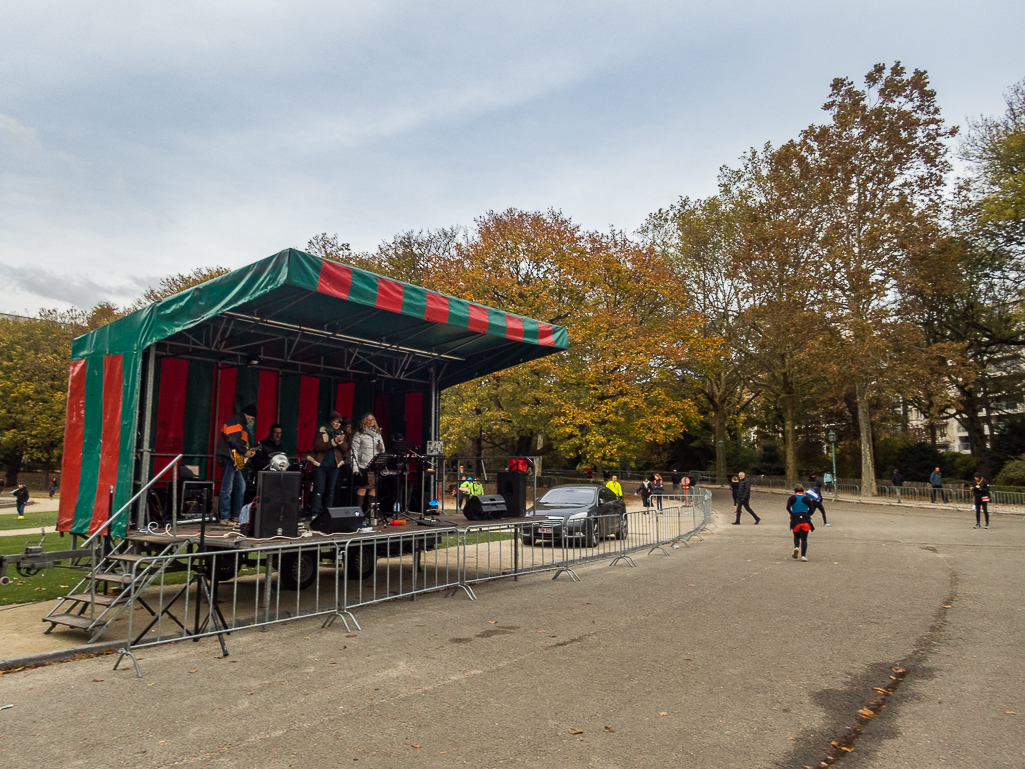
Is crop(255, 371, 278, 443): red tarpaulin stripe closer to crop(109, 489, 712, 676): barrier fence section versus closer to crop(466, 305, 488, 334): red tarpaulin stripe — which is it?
crop(109, 489, 712, 676): barrier fence section

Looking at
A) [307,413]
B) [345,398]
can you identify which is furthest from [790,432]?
[307,413]

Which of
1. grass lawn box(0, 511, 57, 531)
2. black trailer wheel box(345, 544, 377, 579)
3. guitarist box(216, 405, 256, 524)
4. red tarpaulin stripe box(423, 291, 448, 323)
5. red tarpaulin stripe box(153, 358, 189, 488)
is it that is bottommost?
grass lawn box(0, 511, 57, 531)

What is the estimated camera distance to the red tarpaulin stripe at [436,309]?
9727 millimetres

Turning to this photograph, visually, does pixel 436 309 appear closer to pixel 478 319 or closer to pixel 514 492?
pixel 478 319

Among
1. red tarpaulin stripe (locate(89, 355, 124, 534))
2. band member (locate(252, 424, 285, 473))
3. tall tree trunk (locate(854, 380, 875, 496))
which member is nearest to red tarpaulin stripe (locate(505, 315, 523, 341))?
band member (locate(252, 424, 285, 473))

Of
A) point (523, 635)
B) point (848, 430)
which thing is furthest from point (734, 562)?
point (848, 430)

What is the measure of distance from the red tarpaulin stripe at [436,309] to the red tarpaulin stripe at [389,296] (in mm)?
490

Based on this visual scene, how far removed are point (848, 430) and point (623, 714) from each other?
4778cm

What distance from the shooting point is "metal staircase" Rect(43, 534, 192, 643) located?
267 inches

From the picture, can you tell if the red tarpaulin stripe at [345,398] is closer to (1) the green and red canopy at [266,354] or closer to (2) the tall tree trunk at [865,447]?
(1) the green and red canopy at [266,354]

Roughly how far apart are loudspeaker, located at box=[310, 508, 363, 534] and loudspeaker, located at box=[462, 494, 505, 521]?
9.63 ft

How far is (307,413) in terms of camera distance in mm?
13266

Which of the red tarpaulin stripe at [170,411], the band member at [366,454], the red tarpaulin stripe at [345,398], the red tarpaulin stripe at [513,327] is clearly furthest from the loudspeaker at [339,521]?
the red tarpaulin stripe at [345,398]

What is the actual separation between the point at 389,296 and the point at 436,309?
2.98ft
